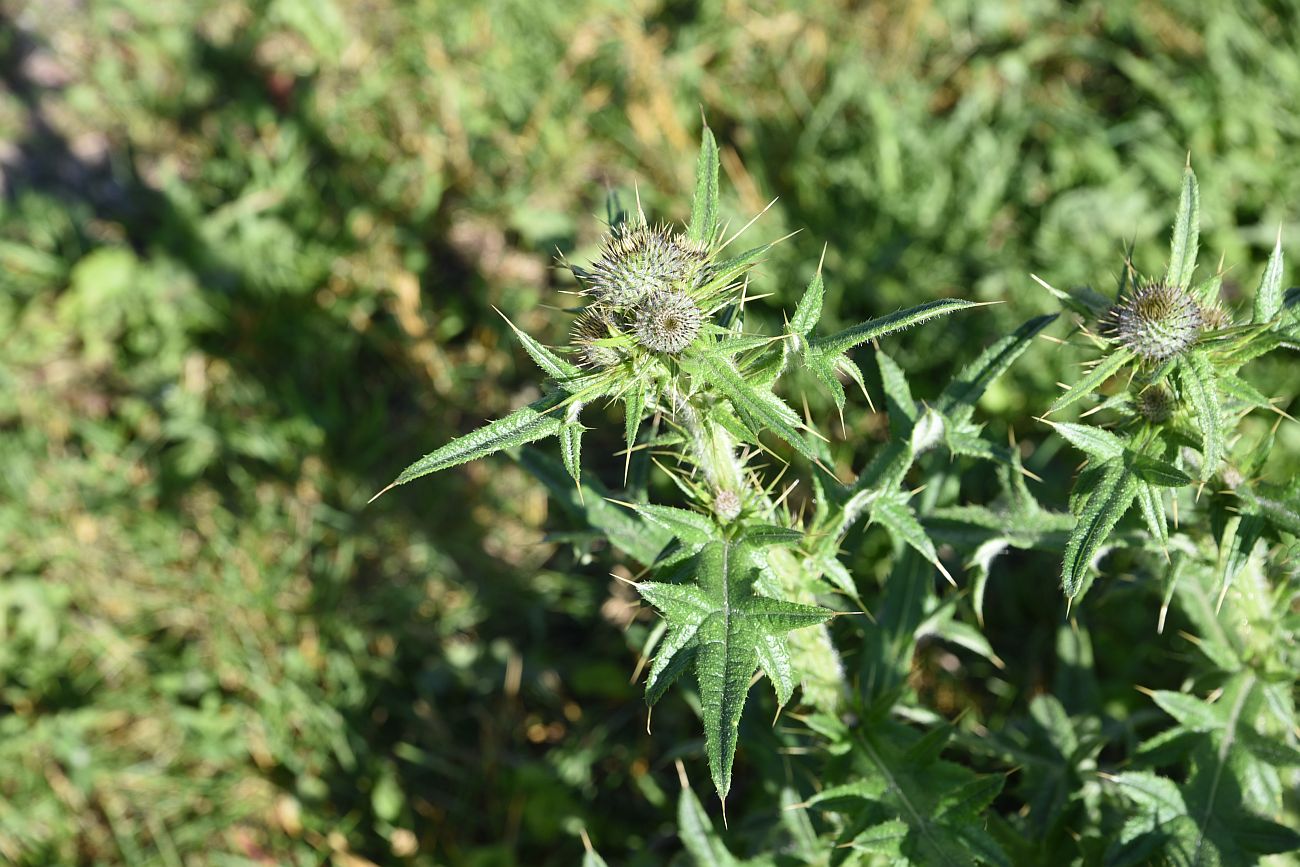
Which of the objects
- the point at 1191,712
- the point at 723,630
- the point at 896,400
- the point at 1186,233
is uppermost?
the point at 1186,233

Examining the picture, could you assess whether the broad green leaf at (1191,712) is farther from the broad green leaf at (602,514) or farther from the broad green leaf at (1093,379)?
the broad green leaf at (602,514)

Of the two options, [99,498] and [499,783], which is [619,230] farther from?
[99,498]

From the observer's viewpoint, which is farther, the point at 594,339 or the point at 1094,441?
the point at 1094,441

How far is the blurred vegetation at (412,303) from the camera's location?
12.4 ft

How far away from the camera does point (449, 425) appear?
435cm

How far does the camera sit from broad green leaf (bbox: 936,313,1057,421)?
2.43 m

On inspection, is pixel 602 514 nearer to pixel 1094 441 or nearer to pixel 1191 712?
pixel 1094 441

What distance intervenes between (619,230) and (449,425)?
2.42 metres

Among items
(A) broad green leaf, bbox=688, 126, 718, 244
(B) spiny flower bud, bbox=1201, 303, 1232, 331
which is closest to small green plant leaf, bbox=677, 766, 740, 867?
(A) broad green leaf, bbox=688, 126, 718, 244

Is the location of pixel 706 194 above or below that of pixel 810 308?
above

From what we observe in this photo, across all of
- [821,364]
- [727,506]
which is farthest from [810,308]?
[727,506]

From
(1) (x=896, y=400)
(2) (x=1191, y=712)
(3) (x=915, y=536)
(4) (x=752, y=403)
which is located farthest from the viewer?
(1) (x=896, y=400)

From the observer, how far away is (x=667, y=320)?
1911 mm

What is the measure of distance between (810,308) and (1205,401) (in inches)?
30.7
